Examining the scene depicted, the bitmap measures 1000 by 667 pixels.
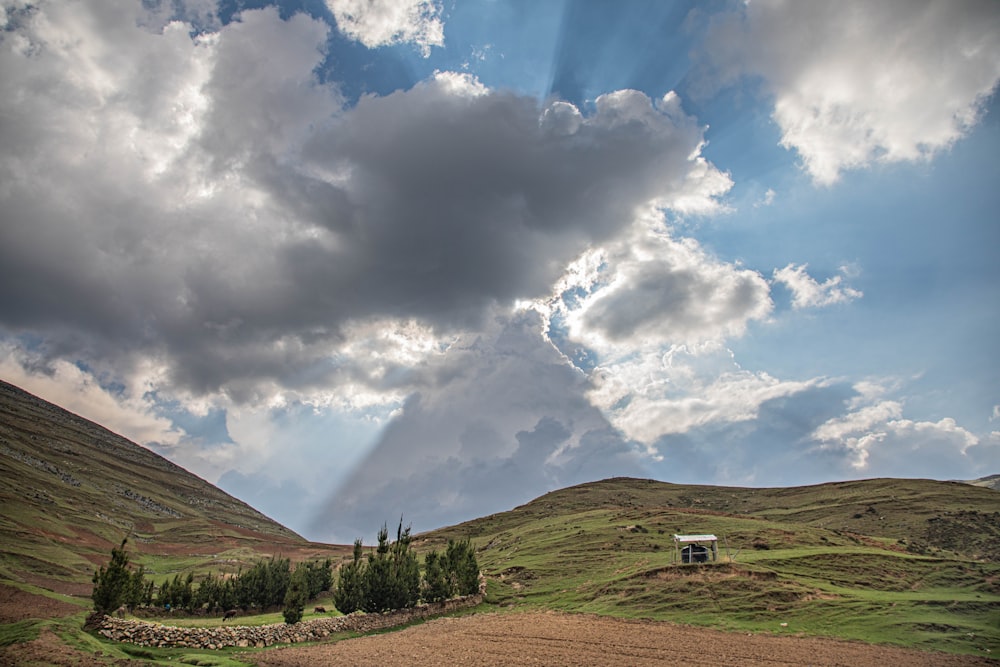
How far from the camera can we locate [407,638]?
41.0 m

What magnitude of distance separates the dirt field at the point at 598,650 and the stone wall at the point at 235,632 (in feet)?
8.26

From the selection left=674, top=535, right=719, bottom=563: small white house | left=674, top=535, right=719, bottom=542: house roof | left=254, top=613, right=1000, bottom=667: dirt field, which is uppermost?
left=674, top=535, right=719, bottom=542: house roof

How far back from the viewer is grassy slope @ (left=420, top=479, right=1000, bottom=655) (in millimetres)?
39031

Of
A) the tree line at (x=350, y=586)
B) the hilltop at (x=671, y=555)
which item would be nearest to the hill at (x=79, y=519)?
the hilltop at (x=671, y=555)

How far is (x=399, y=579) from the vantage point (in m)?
51.1

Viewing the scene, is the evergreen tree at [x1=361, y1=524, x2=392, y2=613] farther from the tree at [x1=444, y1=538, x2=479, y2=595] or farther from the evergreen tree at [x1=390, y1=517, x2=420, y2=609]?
the tree at [x1=444, y1=538, x2=479, y2=595]

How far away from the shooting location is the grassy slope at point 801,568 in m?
39.0

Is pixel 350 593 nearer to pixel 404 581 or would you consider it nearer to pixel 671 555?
pixel 404 581

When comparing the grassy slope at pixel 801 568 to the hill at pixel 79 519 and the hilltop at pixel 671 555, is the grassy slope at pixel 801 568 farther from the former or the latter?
the hill at pixel 79 519

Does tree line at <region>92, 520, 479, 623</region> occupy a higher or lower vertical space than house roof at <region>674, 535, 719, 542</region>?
lower

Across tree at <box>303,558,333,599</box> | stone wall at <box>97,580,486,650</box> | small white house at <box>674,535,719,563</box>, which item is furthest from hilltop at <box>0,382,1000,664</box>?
tree at <box>303,558,333,599</box>

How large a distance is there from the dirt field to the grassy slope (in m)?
3.58

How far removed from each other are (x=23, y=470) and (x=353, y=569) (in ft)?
416

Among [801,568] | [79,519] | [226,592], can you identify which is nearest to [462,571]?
[226,592]
